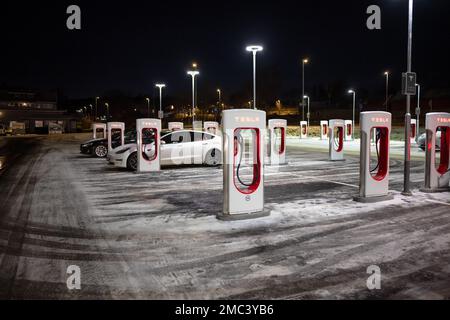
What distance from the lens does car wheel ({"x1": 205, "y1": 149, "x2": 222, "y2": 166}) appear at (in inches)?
643

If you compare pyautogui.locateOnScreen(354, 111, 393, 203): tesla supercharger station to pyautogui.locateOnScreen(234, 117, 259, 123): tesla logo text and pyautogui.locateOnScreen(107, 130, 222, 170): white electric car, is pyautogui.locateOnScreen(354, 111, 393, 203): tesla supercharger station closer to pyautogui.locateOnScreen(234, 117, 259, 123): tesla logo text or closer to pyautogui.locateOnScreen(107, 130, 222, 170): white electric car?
pyautogui.locateOnScreen(234, 117, 259, 123): tesla logo text

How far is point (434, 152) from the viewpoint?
10648 millimetres

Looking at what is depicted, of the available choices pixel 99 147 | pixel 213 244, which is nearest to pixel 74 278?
pixel 213 244

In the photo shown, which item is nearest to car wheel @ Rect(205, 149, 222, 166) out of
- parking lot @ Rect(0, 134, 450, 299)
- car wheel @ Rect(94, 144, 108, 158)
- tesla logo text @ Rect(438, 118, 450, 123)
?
parking lot @ Rect(0, 134, 450, 299)

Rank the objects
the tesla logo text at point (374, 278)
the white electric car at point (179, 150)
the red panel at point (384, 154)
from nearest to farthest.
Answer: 1. the tesla logo text at point (374, 278)
2. the red panel at point (384, 154)
3. the white electric car at point (179, 150)

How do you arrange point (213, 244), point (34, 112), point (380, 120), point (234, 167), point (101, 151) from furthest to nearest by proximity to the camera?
point (34, 112) → point (101, 151) → point (380, 120) → point (234, 167) → point (213, 244)

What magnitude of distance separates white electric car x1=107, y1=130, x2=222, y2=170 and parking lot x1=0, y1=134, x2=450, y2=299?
3.97 metres

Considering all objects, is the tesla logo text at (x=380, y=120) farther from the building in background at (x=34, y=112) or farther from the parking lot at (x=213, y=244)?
the building in background at (x=34, y=112)

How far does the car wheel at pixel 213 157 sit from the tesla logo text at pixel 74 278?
11.3 m

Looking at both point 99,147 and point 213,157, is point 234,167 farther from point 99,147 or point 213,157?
point 99,147

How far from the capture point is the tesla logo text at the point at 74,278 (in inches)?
182

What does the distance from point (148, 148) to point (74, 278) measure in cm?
1043

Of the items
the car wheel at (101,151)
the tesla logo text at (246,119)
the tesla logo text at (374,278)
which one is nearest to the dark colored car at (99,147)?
the car wheel at (101,151)

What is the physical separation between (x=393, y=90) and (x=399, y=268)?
108 m
